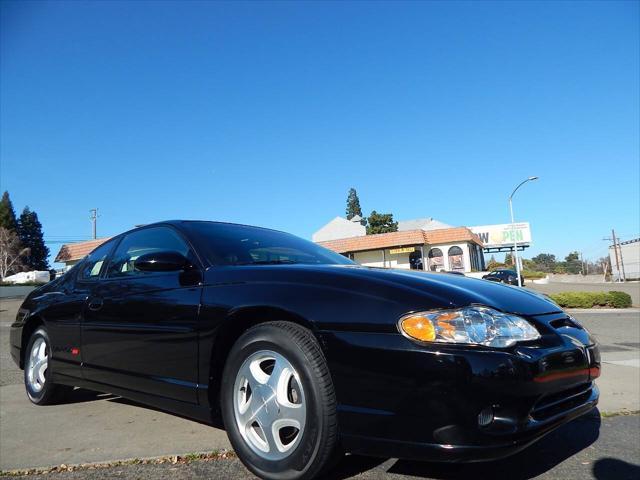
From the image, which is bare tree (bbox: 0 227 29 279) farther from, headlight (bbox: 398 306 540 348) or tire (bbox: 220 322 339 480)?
headlight (bbox: 398 306 540 348)

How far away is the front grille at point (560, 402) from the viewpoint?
2107 mm

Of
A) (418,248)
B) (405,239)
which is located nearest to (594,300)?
(405,239)

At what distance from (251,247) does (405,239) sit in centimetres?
3493

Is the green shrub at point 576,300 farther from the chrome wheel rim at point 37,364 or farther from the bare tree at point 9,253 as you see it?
the bare tree at point 9,253

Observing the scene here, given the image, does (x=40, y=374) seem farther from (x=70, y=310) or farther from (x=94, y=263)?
(x=94, y=263)

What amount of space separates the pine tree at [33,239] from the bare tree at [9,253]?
11.5 metres

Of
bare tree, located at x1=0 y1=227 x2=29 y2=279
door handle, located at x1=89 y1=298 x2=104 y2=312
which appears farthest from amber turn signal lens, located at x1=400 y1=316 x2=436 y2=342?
bare tree, located at x1=0 y1=227 x2=29 y2=279

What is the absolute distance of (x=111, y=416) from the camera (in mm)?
3826

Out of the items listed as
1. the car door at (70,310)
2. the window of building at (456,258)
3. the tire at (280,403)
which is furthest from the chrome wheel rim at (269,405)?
the window of building at (456,258)

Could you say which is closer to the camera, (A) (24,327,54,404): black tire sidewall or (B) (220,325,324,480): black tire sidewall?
(B) (220,325,324,480): black tire sidewall

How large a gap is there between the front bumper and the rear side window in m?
2.58

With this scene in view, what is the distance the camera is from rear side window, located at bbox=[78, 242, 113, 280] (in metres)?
3.98

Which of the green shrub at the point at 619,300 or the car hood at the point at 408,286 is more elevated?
the car hood at the point at 408,286

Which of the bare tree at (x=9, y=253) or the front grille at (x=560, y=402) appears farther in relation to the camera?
the bare tree at (x=9, y=253)
